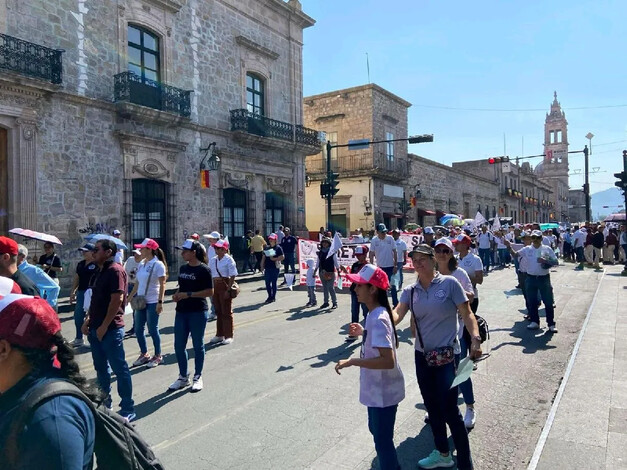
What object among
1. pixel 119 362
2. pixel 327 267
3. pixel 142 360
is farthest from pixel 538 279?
pixel 119 362

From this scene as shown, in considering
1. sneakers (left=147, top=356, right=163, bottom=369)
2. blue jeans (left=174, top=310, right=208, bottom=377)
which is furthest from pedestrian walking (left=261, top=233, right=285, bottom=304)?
blue jeans (left=174, top=310, right=208, bottom=377)

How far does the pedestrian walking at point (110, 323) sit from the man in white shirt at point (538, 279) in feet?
22.4

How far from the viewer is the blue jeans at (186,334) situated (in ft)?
17.8

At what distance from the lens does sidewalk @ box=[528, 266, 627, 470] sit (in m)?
3.73

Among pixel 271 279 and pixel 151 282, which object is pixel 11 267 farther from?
pixel 271 279

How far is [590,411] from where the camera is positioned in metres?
4.63

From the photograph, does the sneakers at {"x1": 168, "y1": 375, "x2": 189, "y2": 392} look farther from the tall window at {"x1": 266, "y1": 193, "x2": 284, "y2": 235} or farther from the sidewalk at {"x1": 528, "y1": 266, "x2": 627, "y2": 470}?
the tall window at {"x1": 266, "y1": 193, "x2": 284, "y2": 235}

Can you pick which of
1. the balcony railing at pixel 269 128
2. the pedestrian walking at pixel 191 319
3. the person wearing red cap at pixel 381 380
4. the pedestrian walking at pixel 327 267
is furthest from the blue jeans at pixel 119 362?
the balcony railing at pixel 269 128

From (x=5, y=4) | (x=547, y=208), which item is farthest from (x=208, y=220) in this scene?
(x=547, y=208)

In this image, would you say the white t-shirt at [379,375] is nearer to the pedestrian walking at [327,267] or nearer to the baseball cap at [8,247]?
the baseball cap at [8,247]

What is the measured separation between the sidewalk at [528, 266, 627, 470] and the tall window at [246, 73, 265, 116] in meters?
17.1

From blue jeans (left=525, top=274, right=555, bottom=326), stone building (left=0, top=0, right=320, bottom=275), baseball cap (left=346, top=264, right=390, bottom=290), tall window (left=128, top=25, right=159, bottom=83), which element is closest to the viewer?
baseball cap (left=346, top=264, right=390, bottom=290)

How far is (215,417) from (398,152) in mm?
30680

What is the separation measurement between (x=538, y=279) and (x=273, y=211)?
15616 mm
